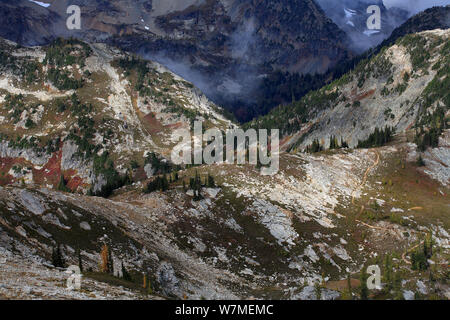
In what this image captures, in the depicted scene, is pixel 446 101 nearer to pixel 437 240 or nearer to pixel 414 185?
pixel 414 185

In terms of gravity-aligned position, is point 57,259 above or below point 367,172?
above

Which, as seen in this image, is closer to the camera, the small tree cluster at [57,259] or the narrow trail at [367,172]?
the small tree cluster at [57,259]

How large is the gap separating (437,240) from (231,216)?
36.4 meters

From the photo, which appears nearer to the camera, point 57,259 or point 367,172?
point 57,259

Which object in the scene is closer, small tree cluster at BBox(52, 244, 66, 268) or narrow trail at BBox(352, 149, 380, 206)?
small tree cluster at BBox(52, 244, 66, 268)

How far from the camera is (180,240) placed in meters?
63.8

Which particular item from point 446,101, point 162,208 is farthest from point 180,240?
point 446,101
